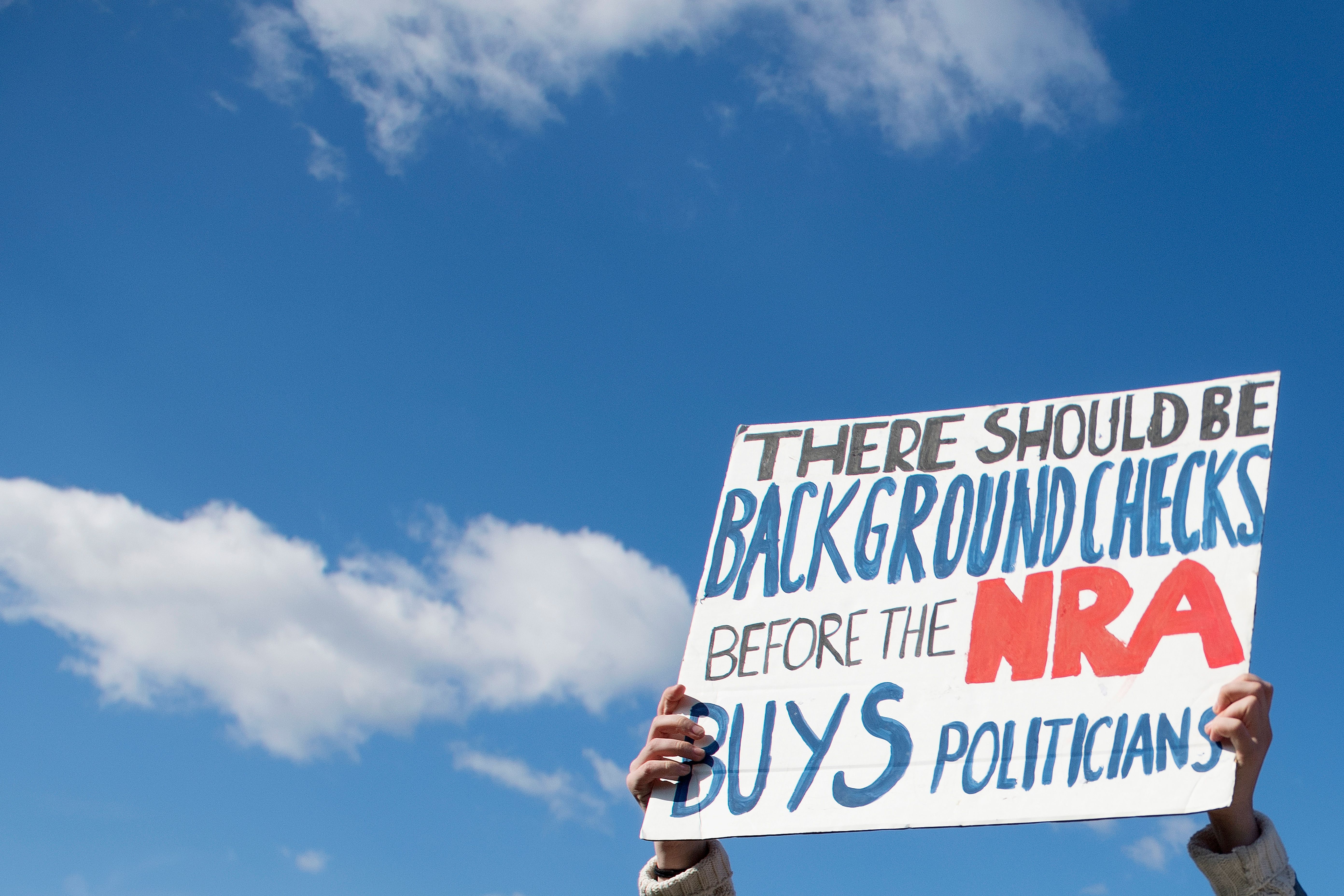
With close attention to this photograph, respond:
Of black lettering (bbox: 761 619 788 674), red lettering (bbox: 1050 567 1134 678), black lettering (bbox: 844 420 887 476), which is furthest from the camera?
black lettering (bbox: 844 420 887 476)

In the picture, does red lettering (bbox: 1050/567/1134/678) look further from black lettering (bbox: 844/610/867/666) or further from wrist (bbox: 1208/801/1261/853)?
black lettering (bbox: 844/610/867/666)

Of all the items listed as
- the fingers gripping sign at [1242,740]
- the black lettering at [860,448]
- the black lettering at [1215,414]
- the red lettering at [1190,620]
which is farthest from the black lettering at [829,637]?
the black lettering at [1215,414]

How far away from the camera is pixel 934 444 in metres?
4.39

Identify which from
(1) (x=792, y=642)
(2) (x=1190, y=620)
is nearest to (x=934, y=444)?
(1) (x=792, y=642)

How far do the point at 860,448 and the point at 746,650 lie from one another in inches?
37.8

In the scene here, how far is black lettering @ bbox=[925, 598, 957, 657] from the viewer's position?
384cm

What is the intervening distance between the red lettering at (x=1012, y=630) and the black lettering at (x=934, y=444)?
564 millimetres

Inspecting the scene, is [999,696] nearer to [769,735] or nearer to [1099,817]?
[1099,817]

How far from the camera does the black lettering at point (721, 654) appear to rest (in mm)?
4098

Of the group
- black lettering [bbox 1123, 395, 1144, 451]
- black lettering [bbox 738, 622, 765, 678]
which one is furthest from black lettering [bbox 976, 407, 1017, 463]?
black lettering [bbox 738, 622, 765, 678]

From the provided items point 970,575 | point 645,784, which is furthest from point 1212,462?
point 645,784

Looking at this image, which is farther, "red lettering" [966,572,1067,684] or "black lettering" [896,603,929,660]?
"black lettering" [896,603,929,660]

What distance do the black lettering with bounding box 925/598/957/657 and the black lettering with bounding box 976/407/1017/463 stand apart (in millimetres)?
609

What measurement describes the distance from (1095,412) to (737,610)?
1513 millimetres
